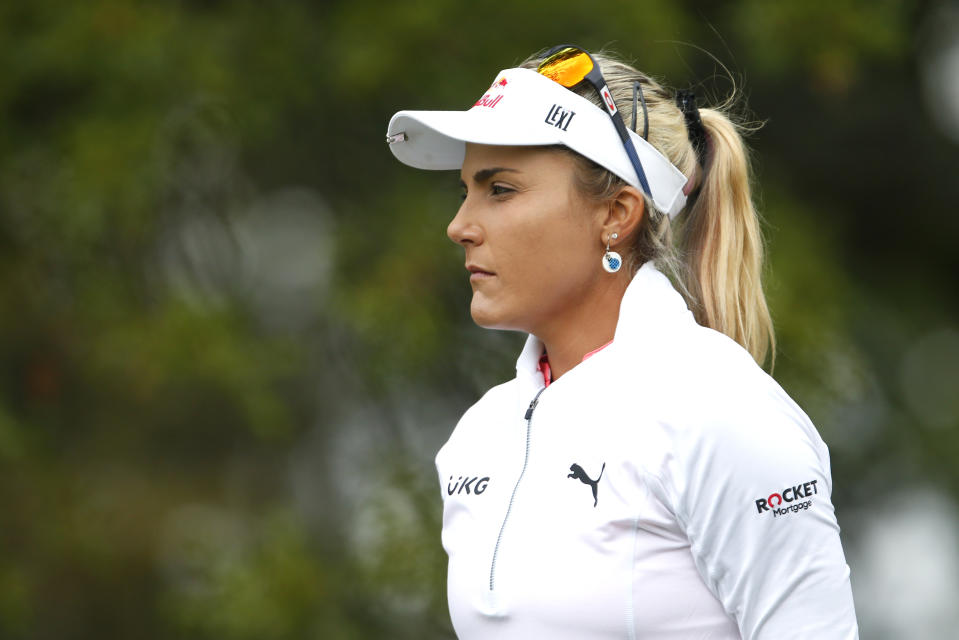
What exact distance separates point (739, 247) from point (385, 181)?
3.46 m

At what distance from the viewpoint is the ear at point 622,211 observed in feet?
7.04

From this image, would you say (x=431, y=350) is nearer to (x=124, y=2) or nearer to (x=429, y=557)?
(x=429, y=557)

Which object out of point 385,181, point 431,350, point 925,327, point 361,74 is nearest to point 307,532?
point 431,350

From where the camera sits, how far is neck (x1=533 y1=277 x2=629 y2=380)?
7.13ft

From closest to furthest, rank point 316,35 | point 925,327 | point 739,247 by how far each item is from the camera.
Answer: point 739,247, point 316,35, point 925,327

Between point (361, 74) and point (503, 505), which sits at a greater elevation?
point (361, 74)

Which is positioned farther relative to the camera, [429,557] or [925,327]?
[925,327]

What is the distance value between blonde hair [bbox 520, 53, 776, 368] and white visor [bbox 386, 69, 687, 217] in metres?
0.04

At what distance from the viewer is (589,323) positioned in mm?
2180

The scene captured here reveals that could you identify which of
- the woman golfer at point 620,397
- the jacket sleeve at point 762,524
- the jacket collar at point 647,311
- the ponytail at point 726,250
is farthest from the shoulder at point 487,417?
the jacket sleeve at point 762,524

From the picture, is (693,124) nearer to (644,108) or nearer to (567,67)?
(644,108)

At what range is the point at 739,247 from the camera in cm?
225

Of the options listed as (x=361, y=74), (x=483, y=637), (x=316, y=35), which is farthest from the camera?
(x=316, y=35)

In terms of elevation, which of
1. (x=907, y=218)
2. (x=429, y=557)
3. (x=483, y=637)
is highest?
(x=907, y=218)
